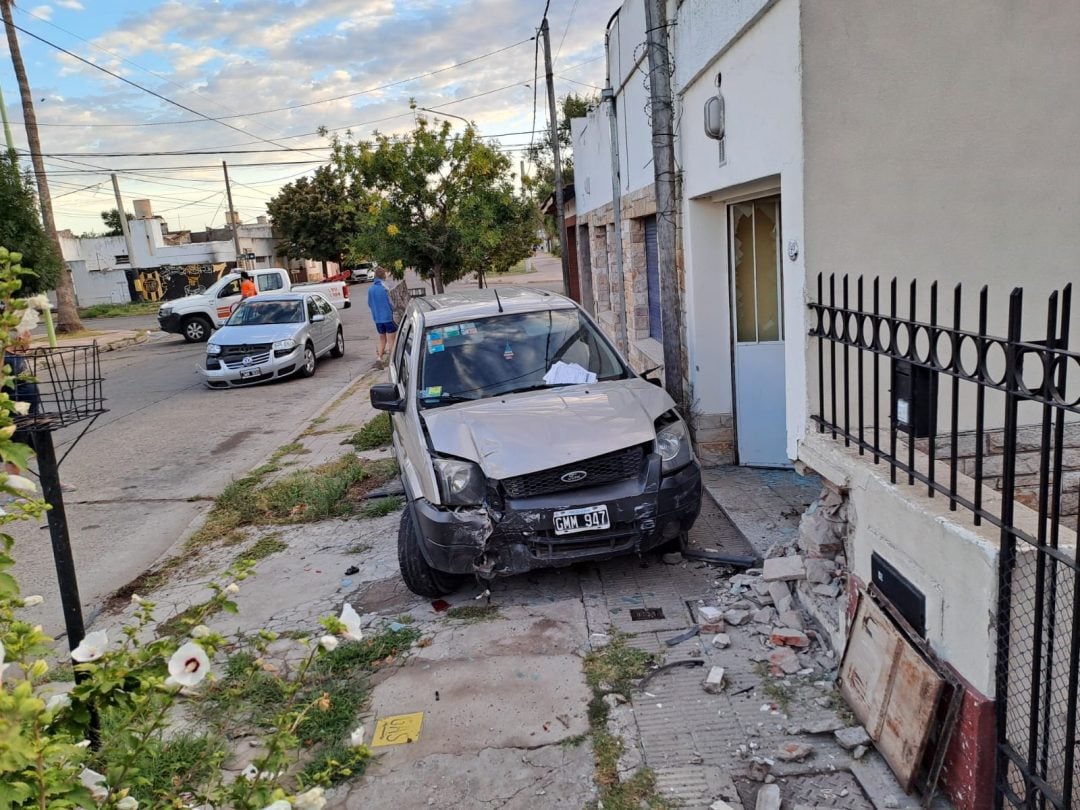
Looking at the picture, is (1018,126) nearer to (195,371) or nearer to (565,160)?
(195,371)

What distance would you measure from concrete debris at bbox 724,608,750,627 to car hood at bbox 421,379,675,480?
1123 millimetres

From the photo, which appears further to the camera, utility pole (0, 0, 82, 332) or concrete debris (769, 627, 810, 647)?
utility pole (0, 0, 82, 332)

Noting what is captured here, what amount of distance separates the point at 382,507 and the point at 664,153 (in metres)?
4.01

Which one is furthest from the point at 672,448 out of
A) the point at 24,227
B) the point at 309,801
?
the point at 24,227

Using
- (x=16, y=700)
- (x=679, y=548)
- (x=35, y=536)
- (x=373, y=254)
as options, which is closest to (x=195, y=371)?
(x=373, y=254)

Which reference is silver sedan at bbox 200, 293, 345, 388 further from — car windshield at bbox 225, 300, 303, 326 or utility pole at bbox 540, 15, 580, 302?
utility pole at bbox 540, 15, 580, 302

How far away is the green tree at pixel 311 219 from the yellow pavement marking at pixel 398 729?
53.0 m

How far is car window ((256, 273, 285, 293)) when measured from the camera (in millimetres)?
25078

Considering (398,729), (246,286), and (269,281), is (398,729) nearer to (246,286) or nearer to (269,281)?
(246,286)

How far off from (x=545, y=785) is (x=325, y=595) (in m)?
2.61

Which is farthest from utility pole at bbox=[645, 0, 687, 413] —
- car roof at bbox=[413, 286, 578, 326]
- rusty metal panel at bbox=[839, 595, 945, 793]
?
rusty metal panel at bbox=[839, 595, 945, 793]

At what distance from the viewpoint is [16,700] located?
159 cm

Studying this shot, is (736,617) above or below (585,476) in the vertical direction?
below

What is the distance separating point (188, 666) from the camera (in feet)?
6.36
